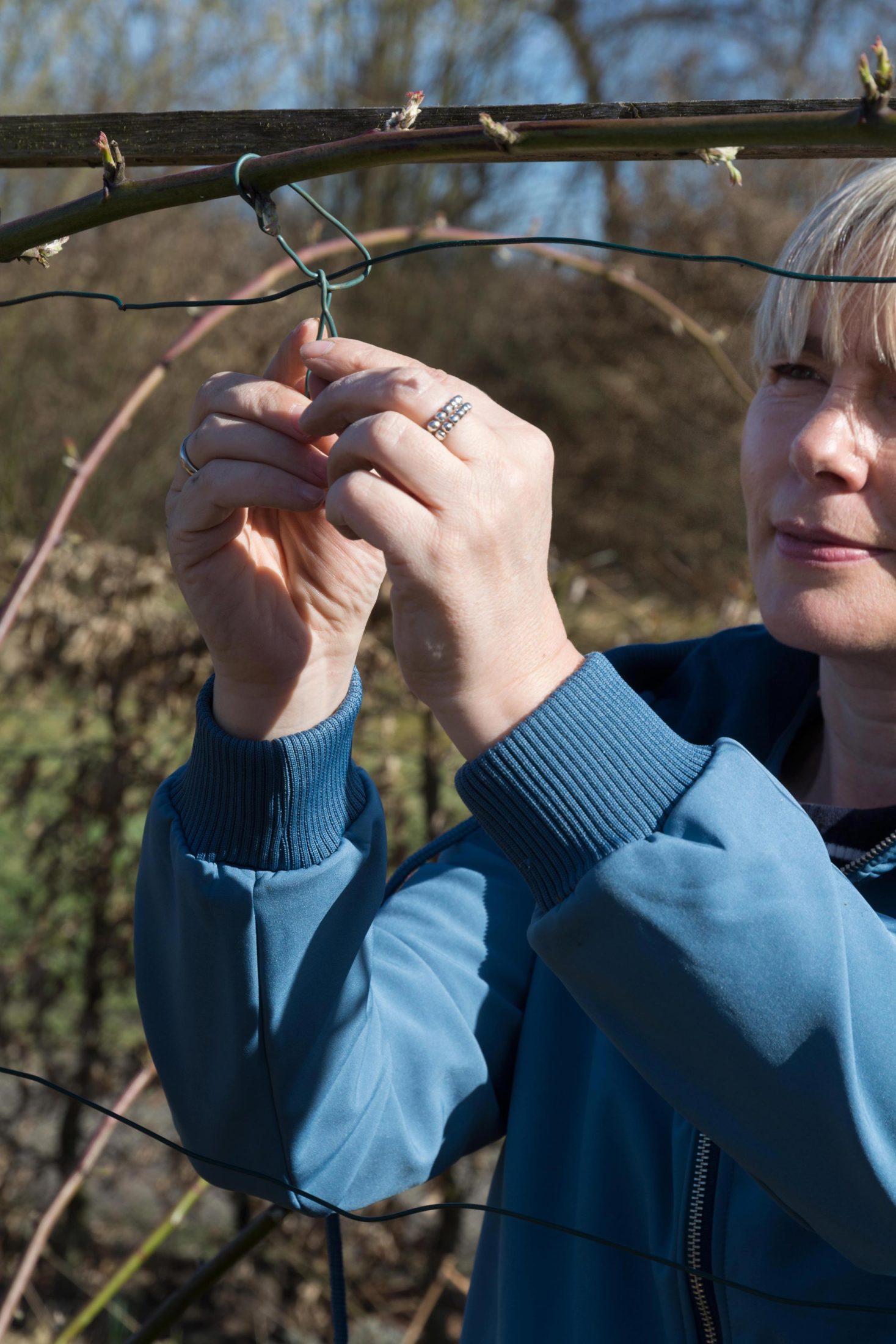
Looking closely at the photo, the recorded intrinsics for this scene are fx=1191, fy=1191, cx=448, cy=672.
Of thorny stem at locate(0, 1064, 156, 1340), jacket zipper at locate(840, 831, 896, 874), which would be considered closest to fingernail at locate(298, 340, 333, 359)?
jacket zipper at locate(840, 831, 896, 874)

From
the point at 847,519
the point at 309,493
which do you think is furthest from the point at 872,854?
the point at 309,493

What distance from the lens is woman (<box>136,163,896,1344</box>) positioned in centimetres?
88

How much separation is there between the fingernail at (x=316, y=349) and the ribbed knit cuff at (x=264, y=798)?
36 centimetres

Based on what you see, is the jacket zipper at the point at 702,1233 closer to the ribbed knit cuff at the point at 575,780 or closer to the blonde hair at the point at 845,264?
the ribbed knit cuff at the point at 575,780

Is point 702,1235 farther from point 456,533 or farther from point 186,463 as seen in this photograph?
point 186,463

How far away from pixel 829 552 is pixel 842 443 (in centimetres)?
11

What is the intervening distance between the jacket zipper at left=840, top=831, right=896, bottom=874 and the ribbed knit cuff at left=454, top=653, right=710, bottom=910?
33 cm

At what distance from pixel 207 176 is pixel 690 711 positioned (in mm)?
862

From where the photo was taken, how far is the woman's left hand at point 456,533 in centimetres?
88

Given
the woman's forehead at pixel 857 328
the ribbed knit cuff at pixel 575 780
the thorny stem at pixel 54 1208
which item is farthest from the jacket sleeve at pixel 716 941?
the thorny stem at pixel 54 1208

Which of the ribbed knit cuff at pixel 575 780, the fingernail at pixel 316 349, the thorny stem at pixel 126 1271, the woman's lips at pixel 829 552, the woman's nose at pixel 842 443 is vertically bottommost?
the thorny stem at pixel 126 1271

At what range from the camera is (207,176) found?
93cm

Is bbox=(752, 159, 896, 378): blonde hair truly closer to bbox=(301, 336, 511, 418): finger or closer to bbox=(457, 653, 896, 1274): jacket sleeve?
bbox=(301, 336, 511, 418): finger

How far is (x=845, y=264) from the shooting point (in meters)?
1.25
